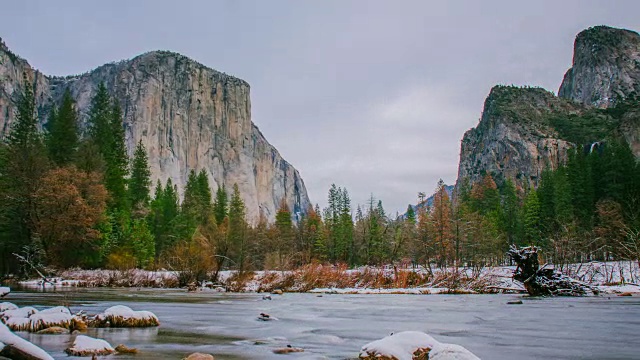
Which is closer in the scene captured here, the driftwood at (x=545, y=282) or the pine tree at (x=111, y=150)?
the driftwood at (x=545, y=282)

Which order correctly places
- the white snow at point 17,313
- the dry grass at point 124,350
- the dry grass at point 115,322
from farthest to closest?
1. the dry grass at point 115,322
2. the white snow at point 17,313
3. the dry grass at point 124,350

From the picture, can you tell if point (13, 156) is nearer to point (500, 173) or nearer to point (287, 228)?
point (287, 228)

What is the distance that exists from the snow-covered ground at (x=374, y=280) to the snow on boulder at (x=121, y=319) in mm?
20220

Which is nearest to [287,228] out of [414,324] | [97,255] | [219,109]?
[97,255]

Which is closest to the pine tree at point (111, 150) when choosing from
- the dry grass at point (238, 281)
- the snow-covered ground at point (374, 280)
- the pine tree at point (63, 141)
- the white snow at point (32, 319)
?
the pine tree at point (63, 141)

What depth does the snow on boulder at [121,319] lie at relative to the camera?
41.8ft

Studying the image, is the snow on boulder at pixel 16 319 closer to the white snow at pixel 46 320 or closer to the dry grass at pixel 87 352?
the white snow at pixel 46 320

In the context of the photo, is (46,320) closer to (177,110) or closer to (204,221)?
(204,221)

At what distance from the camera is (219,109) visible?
174 metres

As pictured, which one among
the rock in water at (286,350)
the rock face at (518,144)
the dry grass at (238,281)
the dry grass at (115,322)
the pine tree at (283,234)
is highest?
the rock face at (518,144)

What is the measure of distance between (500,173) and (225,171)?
9385cm

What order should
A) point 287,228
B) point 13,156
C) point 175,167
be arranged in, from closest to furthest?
point 13,156, point 287,228, point 175,167

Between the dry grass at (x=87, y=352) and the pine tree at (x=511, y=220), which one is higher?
the pine tree at (x=511, y=220)

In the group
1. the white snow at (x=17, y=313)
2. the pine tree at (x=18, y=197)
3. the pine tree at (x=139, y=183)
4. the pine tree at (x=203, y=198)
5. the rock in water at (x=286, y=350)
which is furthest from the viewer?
the pine tree at (x=203, y=198)
